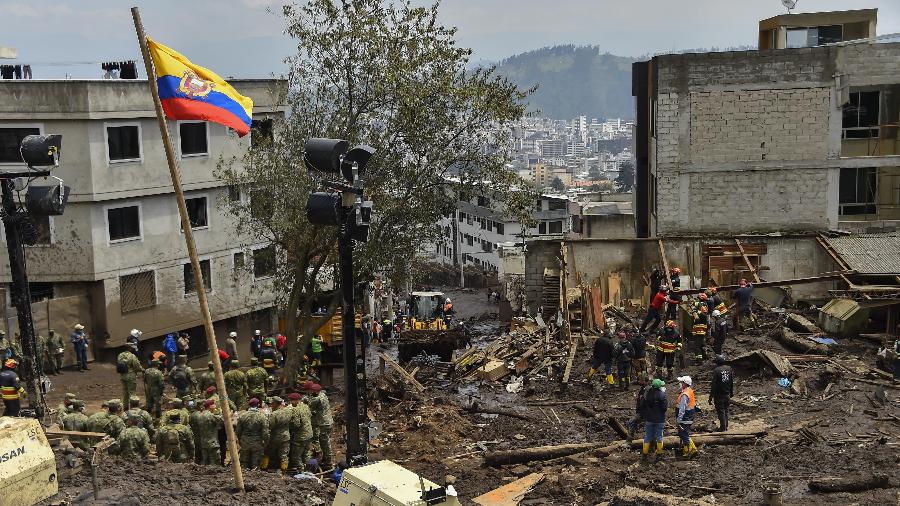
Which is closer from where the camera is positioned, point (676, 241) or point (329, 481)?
point (329, 481)

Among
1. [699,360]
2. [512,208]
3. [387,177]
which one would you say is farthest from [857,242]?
[387,177]

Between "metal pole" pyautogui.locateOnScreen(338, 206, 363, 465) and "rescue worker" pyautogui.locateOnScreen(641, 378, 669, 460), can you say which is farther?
"rescue worker" pyautogui.locateOnScreen(641, 378, 669, 460)

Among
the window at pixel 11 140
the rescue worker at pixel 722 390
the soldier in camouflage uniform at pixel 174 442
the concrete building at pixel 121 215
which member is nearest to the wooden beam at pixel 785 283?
the rescue worker at pixel 722 390

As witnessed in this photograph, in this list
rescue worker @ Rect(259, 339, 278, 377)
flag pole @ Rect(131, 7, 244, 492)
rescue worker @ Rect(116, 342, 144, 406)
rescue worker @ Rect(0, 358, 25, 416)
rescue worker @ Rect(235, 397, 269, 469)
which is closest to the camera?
flag pole @ Rect(131, 7, 244, 492)

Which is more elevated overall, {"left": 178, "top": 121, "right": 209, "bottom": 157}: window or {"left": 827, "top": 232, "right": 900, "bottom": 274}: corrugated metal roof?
{"left": 178, "top": 121, "right": 209, "bottom": 157}: window

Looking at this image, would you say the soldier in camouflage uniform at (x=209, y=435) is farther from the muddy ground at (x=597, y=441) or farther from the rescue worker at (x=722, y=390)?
the rescue worker at (x=722, y=390)

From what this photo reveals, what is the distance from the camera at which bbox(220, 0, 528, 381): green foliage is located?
2422cm

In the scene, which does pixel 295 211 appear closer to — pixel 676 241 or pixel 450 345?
pixel 450 345

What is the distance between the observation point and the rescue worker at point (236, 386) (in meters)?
22.0

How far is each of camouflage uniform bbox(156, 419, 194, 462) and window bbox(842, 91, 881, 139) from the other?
27.8 m

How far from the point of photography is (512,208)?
1000 inches

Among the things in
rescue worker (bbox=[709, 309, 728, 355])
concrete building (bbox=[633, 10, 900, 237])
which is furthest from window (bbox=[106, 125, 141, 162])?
rescue worker (bbox=[709, 309, 728, 355])

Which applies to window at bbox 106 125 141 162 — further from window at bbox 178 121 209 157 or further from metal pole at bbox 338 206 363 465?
metal pole at bbox 338 206 363 465

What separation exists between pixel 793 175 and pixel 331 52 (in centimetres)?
1929
